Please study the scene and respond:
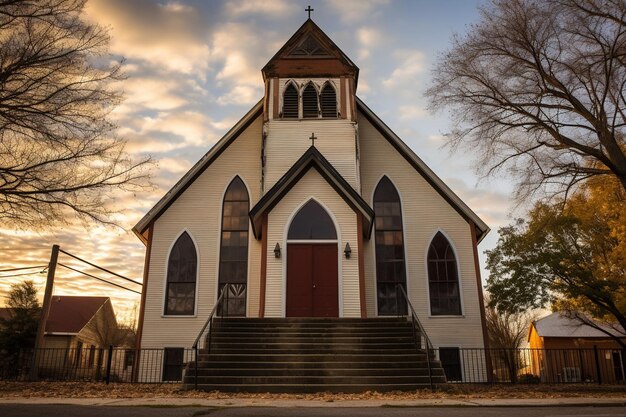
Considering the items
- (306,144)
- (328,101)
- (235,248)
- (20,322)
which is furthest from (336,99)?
(20,322)

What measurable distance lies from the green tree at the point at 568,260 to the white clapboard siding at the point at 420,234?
8.14ft

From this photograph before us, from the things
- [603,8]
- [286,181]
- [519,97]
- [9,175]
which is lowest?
[9,175]

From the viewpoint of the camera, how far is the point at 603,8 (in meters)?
12.9

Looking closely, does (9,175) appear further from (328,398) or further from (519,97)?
(519,97)

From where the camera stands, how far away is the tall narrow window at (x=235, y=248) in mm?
17859

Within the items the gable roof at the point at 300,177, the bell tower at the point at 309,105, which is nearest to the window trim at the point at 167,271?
the gable roof at the point at 300,177

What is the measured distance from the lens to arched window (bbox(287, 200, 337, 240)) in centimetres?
1664

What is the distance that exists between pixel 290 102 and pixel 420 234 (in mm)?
7091

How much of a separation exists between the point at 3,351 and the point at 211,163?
17.3 m

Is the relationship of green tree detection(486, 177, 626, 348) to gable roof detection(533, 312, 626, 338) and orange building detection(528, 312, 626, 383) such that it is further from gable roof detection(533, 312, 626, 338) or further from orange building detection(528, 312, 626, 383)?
gable roof detection(533, 312, 626, 338)

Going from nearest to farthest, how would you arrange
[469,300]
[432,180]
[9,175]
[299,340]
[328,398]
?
1. [328,398]
2. [9,175]
3. [299,340]
4. [469,300]
5. [432,180]

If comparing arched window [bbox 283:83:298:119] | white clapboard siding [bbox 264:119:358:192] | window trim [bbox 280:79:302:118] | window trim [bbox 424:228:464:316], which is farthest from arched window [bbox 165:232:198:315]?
window trim [bbox 424:228:464:316]

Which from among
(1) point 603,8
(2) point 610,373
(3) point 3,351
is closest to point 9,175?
(1) point 603,8

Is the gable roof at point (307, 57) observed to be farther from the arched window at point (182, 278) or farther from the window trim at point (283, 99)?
the arched window at point (182, 278)
